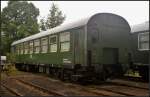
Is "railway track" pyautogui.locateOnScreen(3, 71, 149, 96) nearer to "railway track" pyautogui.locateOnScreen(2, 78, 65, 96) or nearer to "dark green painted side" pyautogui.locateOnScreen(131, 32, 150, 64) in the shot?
"railway track" pyautogui.locateOnScreen(2, 78, 65, 96)

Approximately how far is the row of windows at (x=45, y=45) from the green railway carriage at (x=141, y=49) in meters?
3.78

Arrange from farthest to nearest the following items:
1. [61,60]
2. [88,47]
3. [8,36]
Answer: [8,36] < [61,60] < [88,47]

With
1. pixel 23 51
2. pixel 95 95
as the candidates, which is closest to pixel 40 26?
pixel 23 51

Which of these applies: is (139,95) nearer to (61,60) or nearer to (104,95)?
(104,95)

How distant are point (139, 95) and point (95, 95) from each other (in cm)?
158

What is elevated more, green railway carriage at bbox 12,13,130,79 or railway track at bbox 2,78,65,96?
green railway carriage at bbox 12,13,130,79

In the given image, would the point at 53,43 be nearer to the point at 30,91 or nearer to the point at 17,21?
the point at 30,91

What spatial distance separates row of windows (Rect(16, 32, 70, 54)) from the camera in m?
15.9

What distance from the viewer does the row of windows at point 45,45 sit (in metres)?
15.9

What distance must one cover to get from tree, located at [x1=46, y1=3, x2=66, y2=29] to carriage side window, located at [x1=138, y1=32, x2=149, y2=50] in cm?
3431

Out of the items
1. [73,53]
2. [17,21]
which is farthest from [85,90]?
[17,21]

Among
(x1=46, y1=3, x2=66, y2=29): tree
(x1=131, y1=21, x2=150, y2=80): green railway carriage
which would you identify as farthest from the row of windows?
(x1=46, y1=3, x2=66, y2=29): tree

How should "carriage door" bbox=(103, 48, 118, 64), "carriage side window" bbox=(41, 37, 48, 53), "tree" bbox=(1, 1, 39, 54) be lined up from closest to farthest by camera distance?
"carriage door" bbox=(103, 48, 118, 64) < "carriage side window" bbox=(41, 37, 48, 53) < "tree" bbox=(1, 1, 39, 54)

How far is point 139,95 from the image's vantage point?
36.1 feet
